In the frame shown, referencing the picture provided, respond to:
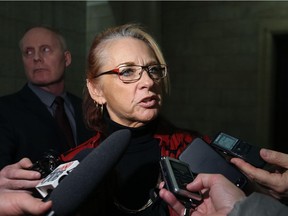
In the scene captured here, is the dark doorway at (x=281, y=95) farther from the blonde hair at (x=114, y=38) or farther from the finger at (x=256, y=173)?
the finger at (x=256, y=173)

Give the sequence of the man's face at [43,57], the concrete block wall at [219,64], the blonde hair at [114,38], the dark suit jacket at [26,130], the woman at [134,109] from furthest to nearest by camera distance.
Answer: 1. the concrete block wall at [219,64]
2. the man's face at [43,57]
3. the dark suit jacket at [26,130]
4. the blonde hair at [114,38]
5. the woman at [134,109]

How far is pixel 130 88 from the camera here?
3.34 feet

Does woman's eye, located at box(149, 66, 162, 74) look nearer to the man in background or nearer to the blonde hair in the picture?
the blonde hair

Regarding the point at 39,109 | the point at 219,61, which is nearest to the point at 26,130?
the point at 39,109

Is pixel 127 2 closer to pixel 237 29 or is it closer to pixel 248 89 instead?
pixel 237 29

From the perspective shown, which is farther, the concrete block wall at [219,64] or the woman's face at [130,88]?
the concrete block wall at [219,64]

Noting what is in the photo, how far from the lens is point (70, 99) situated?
6.07 ft

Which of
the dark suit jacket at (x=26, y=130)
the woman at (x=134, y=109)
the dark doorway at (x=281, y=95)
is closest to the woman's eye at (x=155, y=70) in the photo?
the woman at (x=134, y=109)

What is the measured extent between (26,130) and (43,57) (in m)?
0.43

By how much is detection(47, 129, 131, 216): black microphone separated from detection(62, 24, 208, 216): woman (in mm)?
370

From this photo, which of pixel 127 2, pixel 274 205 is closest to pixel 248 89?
pixel 127 2

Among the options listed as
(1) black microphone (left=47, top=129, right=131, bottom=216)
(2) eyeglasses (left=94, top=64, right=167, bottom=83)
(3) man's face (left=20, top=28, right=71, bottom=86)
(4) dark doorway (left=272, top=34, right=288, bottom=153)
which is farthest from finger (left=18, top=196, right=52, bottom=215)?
(4) dark doorway (left=272, top=34, right=288, bottom=153)

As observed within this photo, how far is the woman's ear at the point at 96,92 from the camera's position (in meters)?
1.13

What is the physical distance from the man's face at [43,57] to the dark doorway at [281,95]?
244 cm
